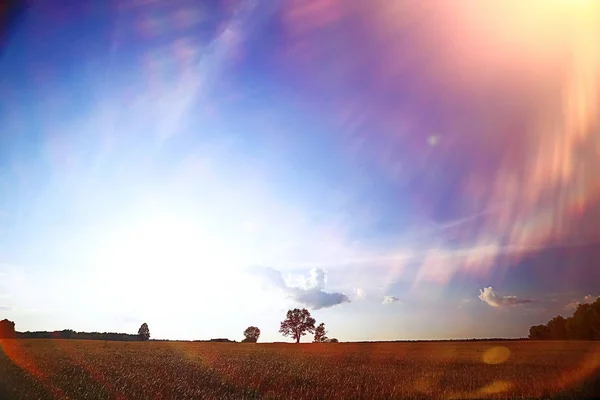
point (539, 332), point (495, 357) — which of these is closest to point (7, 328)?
point (495, 357)

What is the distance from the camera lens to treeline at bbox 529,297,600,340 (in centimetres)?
9219

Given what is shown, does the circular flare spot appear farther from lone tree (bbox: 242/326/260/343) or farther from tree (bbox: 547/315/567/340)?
lone tree (bbox: 242/326/260/343)

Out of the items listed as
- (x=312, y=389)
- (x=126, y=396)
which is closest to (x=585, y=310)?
(x=312, y=389)

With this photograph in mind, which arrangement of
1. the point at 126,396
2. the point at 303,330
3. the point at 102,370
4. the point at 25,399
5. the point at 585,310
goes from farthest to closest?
the point at 303,330, the point at 585,310, the point at 102,370, the point at 126,396, the point at 25,399

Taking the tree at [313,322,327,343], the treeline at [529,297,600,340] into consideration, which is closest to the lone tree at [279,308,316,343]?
the tree at [313,322,327,343]

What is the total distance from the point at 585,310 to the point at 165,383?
374 ft

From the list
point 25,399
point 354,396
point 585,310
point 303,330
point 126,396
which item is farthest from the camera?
point 303,330

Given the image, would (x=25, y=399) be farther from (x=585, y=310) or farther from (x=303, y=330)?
(x=585, y=310)

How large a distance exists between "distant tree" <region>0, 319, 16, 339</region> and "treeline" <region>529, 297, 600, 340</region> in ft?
473

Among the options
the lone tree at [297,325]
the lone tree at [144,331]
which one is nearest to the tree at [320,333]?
the lone tree at [297,325]

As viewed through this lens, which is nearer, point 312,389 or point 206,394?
point 206,394

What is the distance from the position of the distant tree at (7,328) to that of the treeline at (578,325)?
144m

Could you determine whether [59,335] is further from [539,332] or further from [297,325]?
[539,332]

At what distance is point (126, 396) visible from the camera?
13.6 metres
